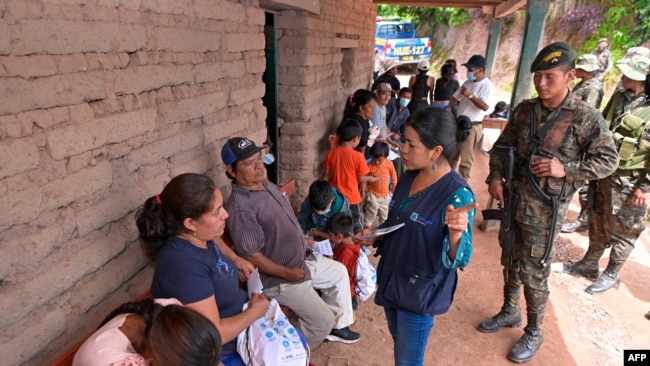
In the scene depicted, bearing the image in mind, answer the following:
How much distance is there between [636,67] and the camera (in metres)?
3.63

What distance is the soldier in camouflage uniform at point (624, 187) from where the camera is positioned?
3436 mm

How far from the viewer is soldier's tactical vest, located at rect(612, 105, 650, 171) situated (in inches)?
134

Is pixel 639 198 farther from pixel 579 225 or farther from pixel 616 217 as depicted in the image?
pixel 579 225

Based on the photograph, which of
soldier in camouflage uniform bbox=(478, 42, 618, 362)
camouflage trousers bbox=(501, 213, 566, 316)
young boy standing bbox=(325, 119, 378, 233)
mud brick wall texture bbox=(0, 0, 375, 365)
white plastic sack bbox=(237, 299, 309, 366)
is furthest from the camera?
young boy standing bbox=(325, 119, 378, 233)

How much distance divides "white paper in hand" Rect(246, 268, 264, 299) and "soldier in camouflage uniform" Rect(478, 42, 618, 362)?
6.03 feet

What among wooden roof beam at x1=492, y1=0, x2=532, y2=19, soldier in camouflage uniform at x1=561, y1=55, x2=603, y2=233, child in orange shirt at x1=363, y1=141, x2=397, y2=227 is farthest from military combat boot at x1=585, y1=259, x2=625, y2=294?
wooden roof beam at x1=492, y1=0, x2=532, y2=19

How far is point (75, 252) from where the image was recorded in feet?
5.76

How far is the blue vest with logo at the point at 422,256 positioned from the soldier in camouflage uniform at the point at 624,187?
251 cm

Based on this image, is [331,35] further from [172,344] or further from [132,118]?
[172,344]

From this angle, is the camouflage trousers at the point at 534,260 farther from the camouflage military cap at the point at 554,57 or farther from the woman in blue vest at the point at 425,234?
the woman in blue vest at the point at 425,234

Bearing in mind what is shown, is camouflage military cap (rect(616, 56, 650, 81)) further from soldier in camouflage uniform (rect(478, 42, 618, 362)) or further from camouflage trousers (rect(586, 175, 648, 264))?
soldier in camouflage uniform (rect(478, 42, 618, 362))

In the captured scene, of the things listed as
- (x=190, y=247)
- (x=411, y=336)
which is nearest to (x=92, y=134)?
(x=190, y=247)

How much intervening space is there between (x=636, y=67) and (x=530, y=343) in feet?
8.81

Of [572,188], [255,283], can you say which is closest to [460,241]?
[255,283]
